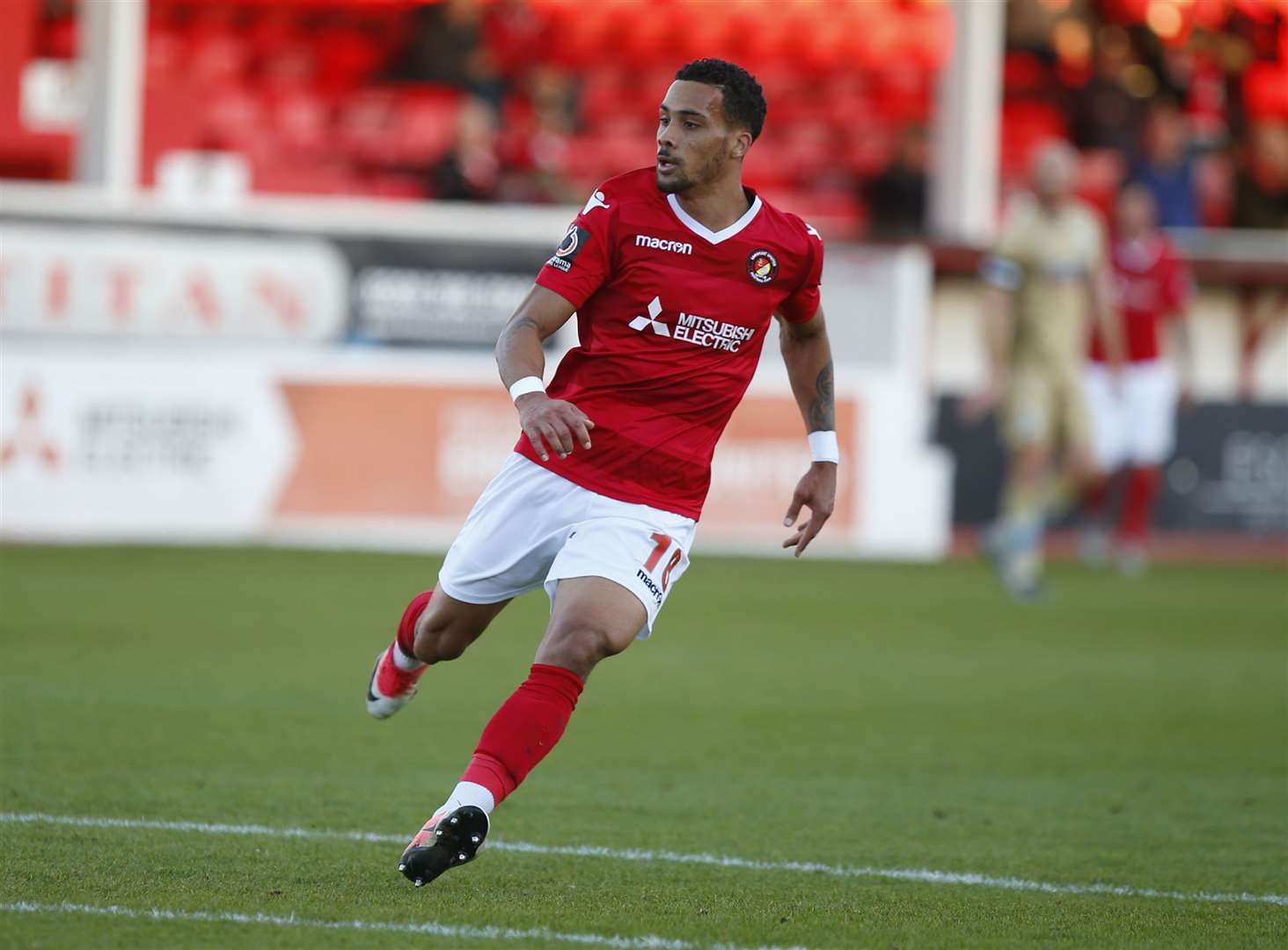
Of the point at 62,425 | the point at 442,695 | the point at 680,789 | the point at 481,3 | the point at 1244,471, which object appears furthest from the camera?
the point at 481,3

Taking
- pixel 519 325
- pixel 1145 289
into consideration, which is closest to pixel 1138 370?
pixel 1145 289

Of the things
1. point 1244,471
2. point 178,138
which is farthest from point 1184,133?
point 178,138

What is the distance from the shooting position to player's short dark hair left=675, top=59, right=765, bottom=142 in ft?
16.6

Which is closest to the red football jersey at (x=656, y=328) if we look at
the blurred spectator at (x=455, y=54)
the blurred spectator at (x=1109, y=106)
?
the blurred spectator at (x=455, y=54)

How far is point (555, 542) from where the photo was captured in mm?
5098

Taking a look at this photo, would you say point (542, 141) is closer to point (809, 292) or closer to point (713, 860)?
point (809, 292)

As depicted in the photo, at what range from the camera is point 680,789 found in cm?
639

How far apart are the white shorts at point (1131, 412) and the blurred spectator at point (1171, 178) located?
2647mm

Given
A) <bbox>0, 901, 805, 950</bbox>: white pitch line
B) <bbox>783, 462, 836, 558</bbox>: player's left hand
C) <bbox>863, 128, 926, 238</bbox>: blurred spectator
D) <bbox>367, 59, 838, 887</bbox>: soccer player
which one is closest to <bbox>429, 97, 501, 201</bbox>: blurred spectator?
<bbox>863, 128, 926, 238</bbox>: blurred spectator

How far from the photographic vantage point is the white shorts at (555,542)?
16.3 feet

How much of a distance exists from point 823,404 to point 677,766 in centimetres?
174

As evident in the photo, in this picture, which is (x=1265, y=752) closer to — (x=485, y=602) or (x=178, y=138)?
(x=485, y=602)

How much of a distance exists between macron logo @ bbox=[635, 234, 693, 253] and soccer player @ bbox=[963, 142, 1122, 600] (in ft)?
25.7

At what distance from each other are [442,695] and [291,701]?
2.34ft
